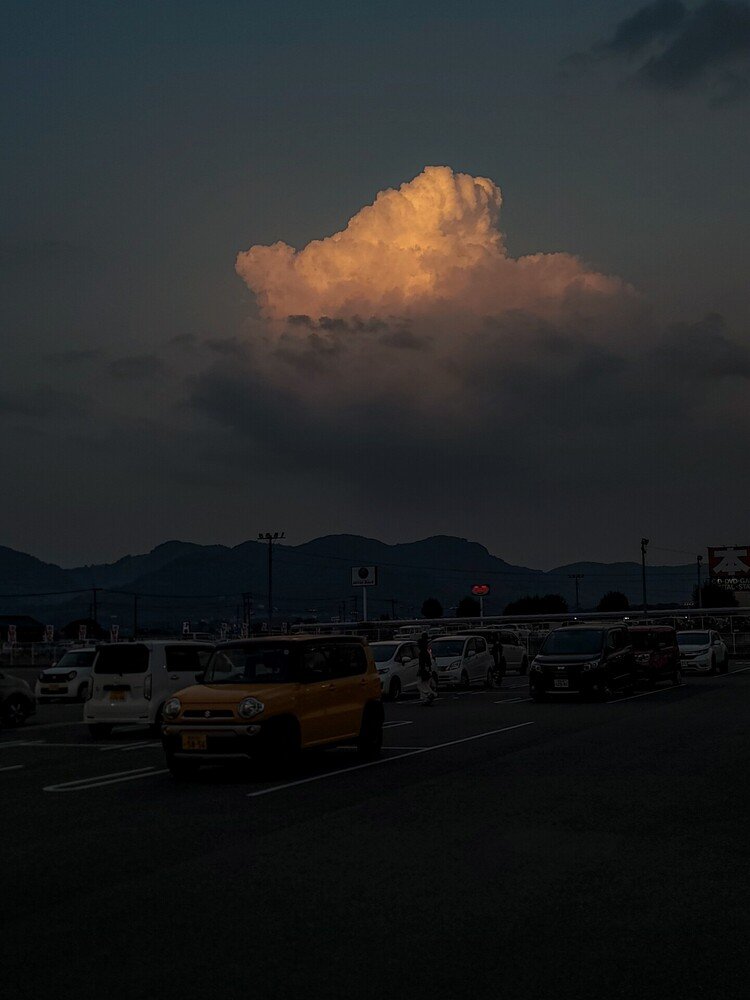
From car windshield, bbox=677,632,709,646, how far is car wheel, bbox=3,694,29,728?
86.1ft

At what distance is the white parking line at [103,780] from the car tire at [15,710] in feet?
31.3

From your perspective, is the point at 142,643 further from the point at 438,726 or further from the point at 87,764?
the point at 438,726

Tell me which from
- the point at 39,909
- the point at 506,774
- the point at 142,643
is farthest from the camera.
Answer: the point at 142,643

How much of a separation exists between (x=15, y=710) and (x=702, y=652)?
85.1 ft

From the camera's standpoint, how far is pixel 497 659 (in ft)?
130

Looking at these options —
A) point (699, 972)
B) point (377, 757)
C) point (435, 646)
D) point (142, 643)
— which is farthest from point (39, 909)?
point (435, 646)

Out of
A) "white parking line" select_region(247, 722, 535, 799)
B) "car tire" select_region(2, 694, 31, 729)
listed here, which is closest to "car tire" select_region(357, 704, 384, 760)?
"white parking line" select_region(247, 722, 535, 799)

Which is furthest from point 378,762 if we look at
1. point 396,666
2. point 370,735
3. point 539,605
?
point 539,605

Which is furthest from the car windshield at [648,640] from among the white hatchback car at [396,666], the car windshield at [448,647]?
the white hatchback car at [396,666]

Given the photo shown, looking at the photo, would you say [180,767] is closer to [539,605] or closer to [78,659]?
[78,659]

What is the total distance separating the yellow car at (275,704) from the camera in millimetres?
14836

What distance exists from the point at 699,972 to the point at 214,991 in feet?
8.25

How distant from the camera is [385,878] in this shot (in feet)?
28.2

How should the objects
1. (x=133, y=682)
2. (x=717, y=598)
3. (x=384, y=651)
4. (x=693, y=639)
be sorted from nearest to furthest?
(x=133, y=682), (x=384, y=651), (x=693, y=639), (x=717, y=598)
